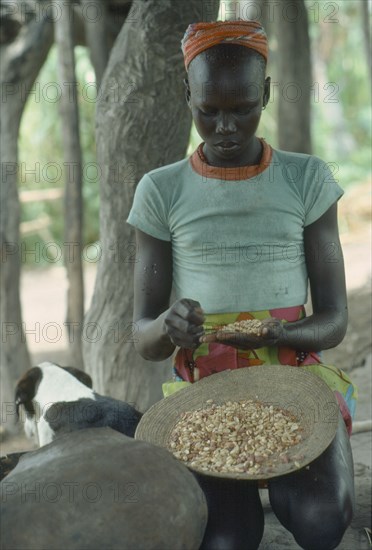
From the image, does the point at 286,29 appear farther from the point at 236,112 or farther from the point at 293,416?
the point at 293,416

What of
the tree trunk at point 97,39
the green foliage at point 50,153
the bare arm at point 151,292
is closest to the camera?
the bare arm at point 151,292

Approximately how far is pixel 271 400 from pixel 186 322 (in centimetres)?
44

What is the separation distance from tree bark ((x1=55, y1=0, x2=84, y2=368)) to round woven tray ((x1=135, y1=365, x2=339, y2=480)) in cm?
239

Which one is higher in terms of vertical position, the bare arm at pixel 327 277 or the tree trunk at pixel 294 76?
the tree trunk at pixel 294 76

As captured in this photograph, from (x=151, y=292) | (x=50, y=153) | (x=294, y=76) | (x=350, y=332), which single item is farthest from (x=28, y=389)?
(x=50, y=153)

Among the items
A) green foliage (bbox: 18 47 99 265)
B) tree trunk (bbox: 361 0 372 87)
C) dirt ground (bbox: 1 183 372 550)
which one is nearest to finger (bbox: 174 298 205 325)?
dirt ground (bbox: 1 183 372 550)

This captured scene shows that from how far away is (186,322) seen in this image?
243cm

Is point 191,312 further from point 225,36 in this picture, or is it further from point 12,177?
point 12,177

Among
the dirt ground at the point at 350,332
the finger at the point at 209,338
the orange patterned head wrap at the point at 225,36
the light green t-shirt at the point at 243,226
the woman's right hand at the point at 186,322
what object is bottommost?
the dirt ground at the point at 350,332

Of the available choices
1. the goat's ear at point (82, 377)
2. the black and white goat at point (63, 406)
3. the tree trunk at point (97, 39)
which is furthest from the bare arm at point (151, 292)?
the tree trunk at point (97, 39)

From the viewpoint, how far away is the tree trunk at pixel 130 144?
3941mm

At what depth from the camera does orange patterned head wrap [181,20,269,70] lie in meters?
2.66

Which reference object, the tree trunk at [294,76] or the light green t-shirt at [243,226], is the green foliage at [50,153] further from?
the light green t-shirt at [243,226]

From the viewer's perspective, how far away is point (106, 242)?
424 centimetres
